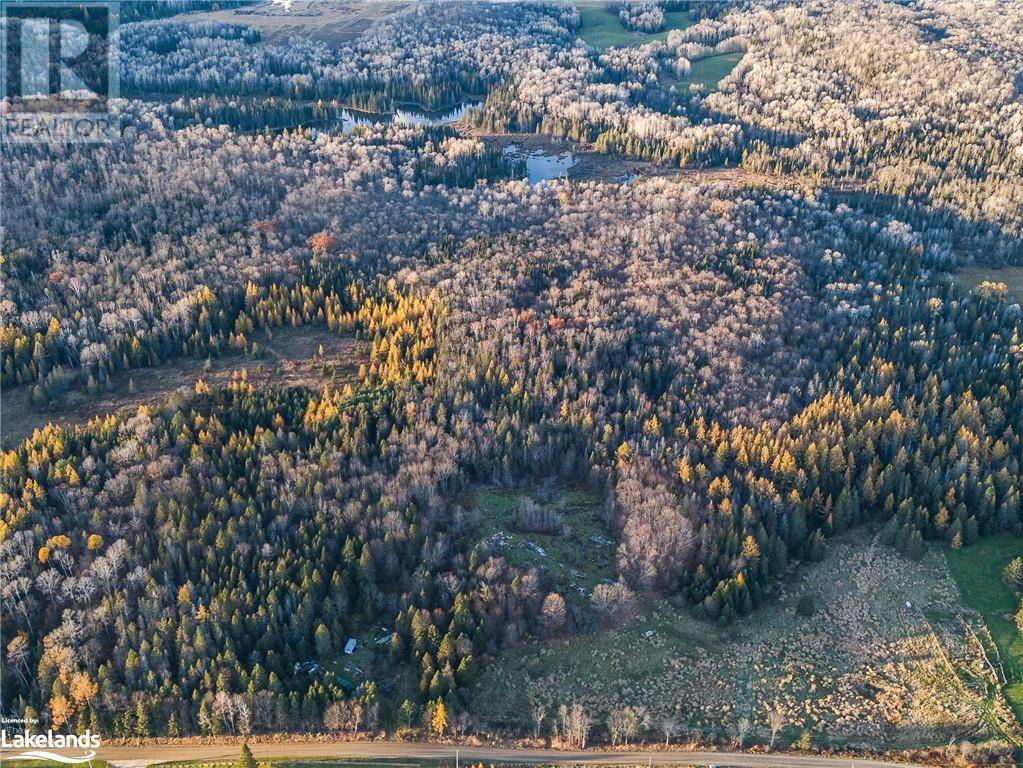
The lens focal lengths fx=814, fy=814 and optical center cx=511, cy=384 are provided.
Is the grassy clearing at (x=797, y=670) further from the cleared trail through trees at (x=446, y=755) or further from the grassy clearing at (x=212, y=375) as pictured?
the grassy clearing at (x=212, y=375)

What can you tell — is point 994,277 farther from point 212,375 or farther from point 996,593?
point 212,375

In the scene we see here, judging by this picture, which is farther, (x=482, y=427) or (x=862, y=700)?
(x=482, y=427)

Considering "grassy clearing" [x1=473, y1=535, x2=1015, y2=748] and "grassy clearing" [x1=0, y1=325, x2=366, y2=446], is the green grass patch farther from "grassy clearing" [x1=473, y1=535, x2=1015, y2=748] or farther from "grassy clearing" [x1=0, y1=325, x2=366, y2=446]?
"grassy clearing" [x1=0, y1=325, x2=366, y2=446]

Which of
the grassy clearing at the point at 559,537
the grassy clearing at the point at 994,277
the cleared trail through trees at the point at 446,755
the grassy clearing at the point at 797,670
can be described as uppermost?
the grassy clearing at the point at 994,277

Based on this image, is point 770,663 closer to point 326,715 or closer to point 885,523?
point 885,523

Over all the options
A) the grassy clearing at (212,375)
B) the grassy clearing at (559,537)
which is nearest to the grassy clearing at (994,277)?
the grassy clearing at (559,537)

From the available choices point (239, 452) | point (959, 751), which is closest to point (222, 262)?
point (239, 452)
